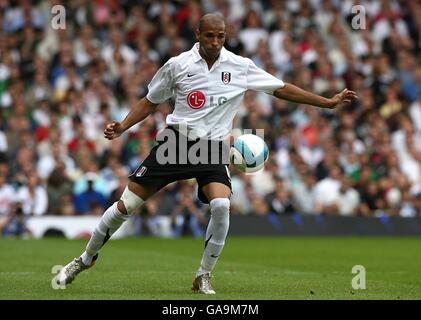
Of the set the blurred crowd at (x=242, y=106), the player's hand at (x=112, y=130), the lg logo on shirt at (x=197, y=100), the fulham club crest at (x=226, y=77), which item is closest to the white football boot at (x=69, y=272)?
the player's hand at (x=112, y=130)

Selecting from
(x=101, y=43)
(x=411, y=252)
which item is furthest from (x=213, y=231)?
(x=101, y=43)

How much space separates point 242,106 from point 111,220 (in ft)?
42.6

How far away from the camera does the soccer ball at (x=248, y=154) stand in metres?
10.8

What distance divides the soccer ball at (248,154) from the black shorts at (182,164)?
0.74 feet

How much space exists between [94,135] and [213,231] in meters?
12.3

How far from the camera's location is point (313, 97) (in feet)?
35.4

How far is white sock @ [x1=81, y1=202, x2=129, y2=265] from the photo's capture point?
34.9ft

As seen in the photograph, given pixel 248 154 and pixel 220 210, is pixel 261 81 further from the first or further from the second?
pixel 220 210

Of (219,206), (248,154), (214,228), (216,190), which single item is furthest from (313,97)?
(214,228)

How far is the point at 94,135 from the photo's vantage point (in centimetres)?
2250

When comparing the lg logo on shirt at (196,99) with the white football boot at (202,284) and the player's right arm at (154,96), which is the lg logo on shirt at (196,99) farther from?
the white football boot at (202,284)
